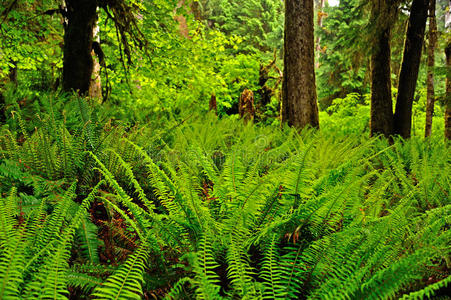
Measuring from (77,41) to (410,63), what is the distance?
5.63m

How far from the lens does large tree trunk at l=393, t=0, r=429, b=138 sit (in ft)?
16.8

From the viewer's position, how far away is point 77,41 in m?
3.92

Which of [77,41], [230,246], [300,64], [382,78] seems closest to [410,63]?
[382,78]

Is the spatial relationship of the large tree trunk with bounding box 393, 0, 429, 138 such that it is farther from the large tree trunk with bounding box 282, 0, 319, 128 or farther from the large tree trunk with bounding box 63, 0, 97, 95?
the large tree trunk with bounding box 63, 0, 97, 95

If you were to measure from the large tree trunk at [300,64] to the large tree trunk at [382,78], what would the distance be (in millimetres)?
1186

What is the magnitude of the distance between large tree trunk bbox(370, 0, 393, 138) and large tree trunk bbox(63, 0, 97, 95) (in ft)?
16.3

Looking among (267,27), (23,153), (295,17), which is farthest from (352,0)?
(23,153)

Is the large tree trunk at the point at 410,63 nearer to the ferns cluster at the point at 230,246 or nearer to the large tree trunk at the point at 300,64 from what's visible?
the large tree trunk at the point at 300,64

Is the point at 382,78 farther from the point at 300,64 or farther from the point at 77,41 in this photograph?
the point at 77,41

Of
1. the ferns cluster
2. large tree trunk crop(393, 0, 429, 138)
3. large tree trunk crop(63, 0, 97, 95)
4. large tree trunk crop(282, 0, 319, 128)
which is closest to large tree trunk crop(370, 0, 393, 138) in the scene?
large tree trunk crop(393, 0, 429, 138)

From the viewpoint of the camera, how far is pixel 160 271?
1.11 metres

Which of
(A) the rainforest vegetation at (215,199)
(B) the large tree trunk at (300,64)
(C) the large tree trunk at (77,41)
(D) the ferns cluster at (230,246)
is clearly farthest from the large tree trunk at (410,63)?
(C) the large tree trunk at (77,41)

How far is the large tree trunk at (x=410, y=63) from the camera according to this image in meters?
5.12

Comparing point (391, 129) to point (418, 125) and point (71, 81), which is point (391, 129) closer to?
A: point (71, 81)
